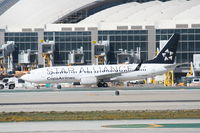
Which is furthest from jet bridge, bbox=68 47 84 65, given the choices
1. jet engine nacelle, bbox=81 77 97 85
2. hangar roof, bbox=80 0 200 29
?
jet engine nacelle, bbox=81 77 97 85

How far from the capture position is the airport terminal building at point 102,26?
115 metres

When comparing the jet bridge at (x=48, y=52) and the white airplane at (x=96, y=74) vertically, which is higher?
the jet bridge at (x=48, y=52)

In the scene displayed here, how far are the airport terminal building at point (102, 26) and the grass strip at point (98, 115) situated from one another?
6815 centimetres

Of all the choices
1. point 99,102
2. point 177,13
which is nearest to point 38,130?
point 99,102

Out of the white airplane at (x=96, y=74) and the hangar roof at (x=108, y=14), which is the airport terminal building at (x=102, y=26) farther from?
the white airplane at (x=96, y=74)

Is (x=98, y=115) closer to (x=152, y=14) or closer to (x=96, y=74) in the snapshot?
(x=96, y=74)

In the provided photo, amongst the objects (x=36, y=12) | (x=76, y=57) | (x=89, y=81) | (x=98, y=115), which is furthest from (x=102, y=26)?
(x=98, y=115)

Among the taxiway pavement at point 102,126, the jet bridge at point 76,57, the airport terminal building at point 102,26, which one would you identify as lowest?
the taxiway pavement at point 102,126

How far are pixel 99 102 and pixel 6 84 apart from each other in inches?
1569

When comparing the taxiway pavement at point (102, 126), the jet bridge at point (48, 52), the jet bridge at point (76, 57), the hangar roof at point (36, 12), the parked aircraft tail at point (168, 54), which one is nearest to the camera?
the taxiway pavement at point (102, 126)

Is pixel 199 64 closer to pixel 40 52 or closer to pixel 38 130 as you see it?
pixel 40 52

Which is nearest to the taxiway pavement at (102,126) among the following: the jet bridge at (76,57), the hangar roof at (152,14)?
the jet bridge at (76,57)

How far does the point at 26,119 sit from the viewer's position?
145 ft

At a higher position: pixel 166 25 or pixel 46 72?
pixel 166 25
